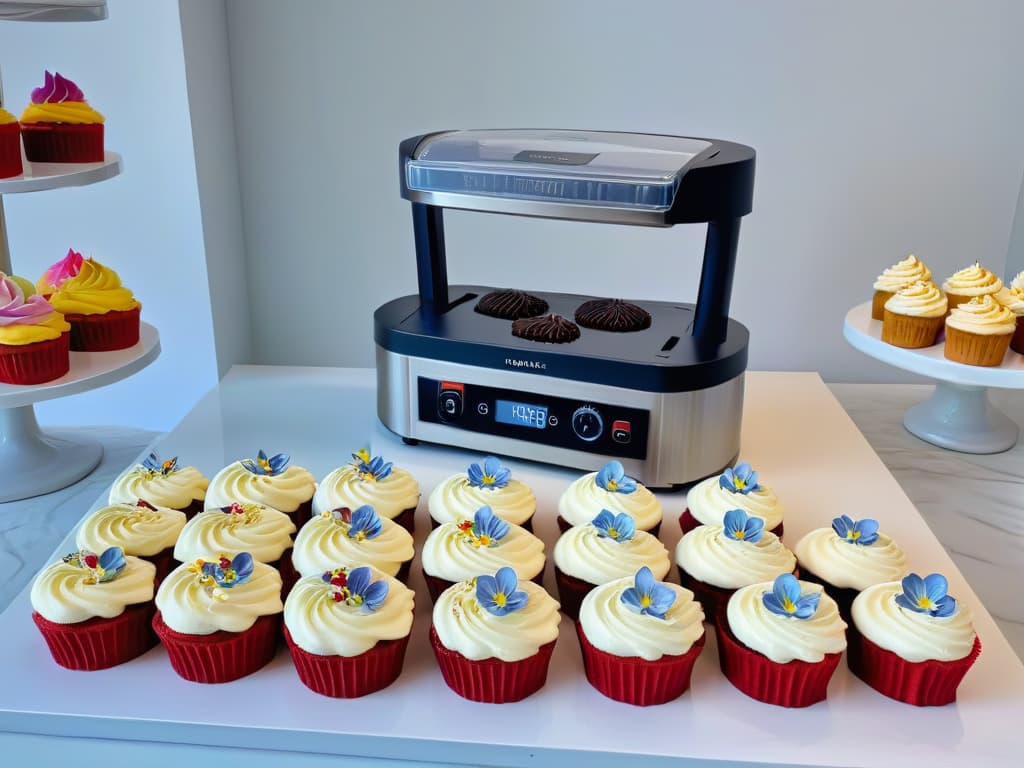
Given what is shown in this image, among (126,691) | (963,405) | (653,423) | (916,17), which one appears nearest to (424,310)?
(653,423)

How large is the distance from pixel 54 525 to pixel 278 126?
2.76 feet

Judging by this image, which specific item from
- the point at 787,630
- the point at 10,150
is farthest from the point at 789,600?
the point at 10,150

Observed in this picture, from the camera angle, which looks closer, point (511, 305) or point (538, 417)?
point (538, 417)

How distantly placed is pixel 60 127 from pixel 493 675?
37.8 inches

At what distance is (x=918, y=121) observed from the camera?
1.72 m

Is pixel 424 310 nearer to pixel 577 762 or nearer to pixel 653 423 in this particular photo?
pixel 653 423

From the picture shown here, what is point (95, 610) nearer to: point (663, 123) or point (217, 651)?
point (217, 651)

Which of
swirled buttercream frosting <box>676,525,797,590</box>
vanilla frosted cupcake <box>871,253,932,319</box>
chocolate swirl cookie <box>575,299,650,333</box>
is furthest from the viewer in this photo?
vanilla frosted cupcake <box>871,253,932,319</box>

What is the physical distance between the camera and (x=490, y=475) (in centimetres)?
112

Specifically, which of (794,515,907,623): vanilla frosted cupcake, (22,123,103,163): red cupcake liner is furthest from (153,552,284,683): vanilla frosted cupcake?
(22,123,103,163): red cupcake liner

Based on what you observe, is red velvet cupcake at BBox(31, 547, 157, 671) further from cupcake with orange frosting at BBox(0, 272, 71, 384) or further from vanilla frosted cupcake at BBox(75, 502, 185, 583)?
cupcake with orange frosting at BBox(0, 272, 71, 384)

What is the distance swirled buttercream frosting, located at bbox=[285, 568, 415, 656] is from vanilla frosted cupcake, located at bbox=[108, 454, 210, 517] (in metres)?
0.28

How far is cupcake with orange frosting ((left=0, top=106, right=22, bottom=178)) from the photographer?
4.04 ft

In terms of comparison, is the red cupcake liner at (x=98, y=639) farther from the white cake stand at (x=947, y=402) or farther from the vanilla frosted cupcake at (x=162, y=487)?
the white cake stand at (x=947, y=402)
